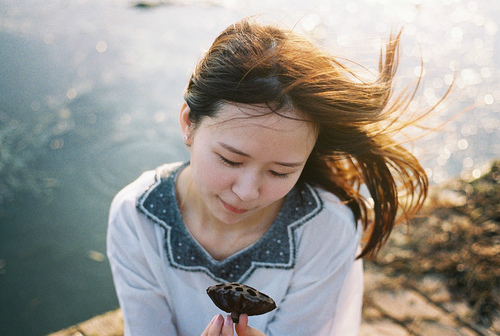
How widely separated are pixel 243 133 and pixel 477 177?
3134mm

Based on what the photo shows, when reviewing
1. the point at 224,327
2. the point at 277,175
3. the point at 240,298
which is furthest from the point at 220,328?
the point at 277,175

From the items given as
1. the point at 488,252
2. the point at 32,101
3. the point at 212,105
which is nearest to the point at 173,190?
the point at 212,105

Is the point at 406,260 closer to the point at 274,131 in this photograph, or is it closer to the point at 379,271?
the point at 379,271

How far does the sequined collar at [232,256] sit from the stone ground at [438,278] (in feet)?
3.21

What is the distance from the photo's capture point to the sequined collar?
1.92 meters

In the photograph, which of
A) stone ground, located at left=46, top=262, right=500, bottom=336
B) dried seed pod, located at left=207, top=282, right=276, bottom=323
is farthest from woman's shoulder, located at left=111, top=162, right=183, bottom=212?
stone ground, located at left=46, top=262, right=500, bottom=336

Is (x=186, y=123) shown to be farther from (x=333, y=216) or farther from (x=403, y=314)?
(x=403, y=314)

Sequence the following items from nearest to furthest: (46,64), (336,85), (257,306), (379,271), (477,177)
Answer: (257,306) → (336,85) → (379,271) → (477,177) → (46,64)

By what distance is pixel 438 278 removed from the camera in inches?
118

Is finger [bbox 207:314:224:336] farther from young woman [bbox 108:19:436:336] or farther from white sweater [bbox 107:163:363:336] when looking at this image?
white sweater [bbox 107:163:363:336]

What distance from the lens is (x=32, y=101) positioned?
4059 millimetres

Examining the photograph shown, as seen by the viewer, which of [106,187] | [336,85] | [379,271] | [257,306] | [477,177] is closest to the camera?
[257,306]

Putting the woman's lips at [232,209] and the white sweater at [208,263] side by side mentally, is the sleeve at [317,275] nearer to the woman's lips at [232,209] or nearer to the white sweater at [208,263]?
the white sweater at [208,263]

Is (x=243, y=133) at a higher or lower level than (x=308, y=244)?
higher
